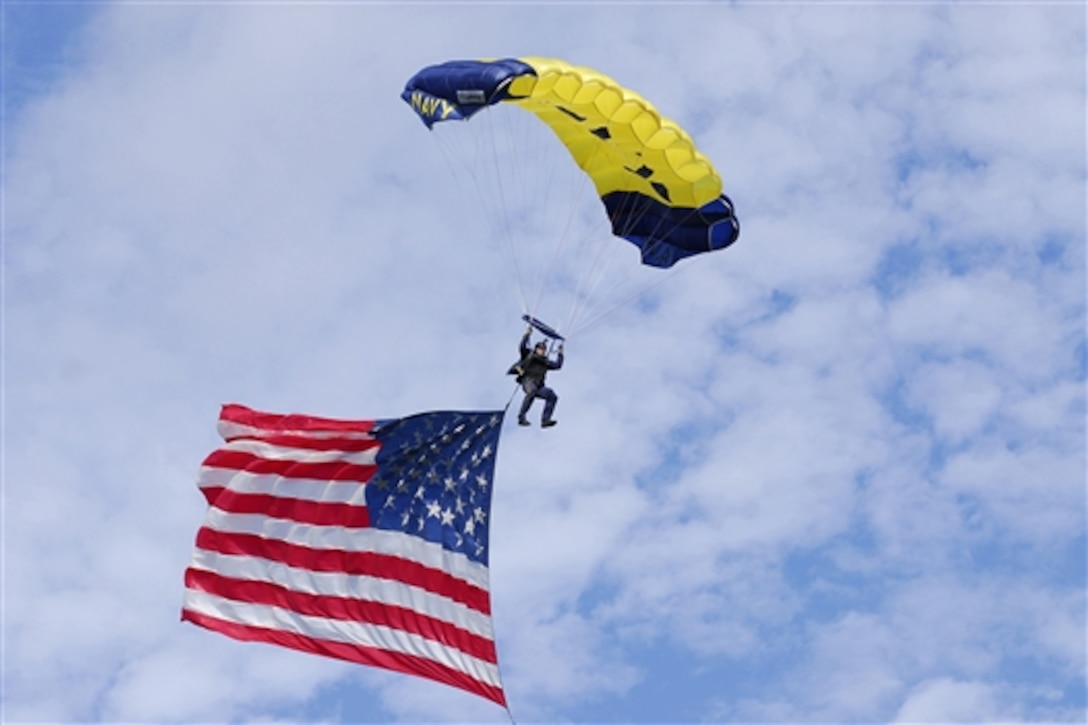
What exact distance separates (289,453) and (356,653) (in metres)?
2.89

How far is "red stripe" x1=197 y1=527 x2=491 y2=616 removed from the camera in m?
25.6

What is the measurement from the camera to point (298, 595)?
2609 cm

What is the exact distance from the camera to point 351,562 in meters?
26.2

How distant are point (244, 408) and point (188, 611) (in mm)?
2922

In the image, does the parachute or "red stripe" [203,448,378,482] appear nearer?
the parachute

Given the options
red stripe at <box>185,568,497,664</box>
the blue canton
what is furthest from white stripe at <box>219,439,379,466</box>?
red stripe at <box>185,568,497,664</box>

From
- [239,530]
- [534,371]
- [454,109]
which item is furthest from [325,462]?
[454,109]

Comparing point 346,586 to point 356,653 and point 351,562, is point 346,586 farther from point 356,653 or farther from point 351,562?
point 356,653

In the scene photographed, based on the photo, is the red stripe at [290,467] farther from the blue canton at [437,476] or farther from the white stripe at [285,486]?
the blue canton at [437,476]

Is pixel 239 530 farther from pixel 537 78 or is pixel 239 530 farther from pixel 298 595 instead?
pixel 537 78

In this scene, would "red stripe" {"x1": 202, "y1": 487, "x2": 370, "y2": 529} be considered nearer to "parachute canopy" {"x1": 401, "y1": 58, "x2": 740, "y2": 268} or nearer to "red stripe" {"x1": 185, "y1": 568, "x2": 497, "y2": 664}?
"red stripe" {"x1": 185, "y1": 568, "x2": 497, "y2": 664}

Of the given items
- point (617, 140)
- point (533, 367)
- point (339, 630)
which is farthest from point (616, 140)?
point (339, 630)

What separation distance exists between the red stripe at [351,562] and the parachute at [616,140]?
5.18 meters

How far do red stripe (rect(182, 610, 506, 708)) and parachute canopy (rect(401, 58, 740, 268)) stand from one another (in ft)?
20.3
